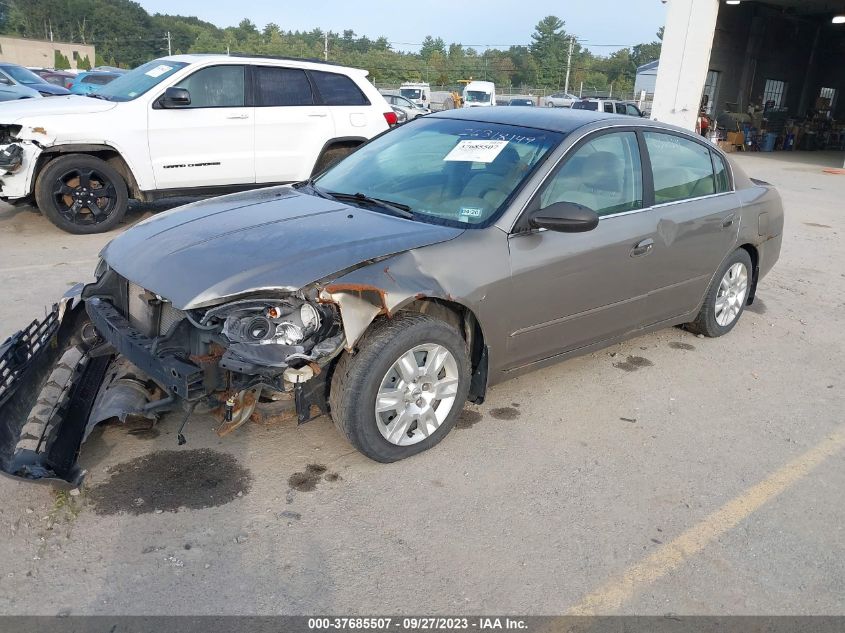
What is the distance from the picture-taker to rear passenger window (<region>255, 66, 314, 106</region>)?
8.02 meters

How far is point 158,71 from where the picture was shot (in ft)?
25.5

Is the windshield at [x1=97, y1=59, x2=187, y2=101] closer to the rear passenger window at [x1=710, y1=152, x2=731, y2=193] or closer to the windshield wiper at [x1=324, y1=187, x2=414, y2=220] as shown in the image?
the windshield wiper at [x1=324, y1=187, x2=414, y2=220]

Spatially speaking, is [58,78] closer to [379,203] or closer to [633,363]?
[379,203]

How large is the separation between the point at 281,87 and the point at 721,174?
529 cm

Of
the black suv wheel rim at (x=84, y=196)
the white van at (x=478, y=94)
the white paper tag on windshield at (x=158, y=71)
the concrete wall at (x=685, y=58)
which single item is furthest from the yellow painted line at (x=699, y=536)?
the white van at (x=478, y=94)

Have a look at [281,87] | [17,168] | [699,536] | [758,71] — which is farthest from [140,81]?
[758,71]

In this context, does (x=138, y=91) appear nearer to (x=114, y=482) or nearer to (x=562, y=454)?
(x=114, y=482)

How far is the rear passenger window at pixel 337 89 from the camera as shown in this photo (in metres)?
8.43

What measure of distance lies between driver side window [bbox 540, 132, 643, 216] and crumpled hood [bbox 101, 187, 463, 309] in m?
0.74

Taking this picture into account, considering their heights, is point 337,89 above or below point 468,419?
above

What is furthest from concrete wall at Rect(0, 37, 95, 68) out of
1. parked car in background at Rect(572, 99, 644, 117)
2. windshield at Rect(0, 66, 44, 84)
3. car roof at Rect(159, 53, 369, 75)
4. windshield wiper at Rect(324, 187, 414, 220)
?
windshield wiper at Rect(324, 187, 414, 220)

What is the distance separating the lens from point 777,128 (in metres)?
28.4

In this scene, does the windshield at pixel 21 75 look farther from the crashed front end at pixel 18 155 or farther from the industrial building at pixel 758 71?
the industrial building at pixel 758 71

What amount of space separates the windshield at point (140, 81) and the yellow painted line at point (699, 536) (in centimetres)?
701
